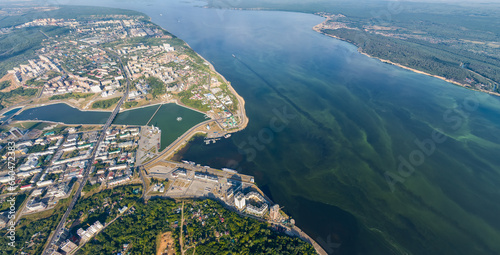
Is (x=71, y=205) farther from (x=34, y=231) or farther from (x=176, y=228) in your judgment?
(x=176, y=228)

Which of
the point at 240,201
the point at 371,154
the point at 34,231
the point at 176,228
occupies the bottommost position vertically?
the point at 34,231

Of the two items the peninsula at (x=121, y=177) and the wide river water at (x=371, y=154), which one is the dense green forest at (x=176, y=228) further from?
the wide river water at (x=371, y=154)

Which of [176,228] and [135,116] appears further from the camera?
[135,116]

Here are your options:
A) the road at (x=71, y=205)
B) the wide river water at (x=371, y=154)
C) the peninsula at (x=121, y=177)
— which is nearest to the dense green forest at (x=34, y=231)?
the peninsula at (x=121, y=177)

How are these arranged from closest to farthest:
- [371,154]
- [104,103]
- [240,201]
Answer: [240,201] → [371,154] → [104,103]

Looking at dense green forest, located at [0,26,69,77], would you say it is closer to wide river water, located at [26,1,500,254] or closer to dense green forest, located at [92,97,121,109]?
dense green forest, located at [92,97,121,109]

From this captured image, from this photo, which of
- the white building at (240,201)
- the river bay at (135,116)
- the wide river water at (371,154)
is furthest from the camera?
the river bay at (135,116)

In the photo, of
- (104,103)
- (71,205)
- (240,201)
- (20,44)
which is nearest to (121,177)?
(71,205)

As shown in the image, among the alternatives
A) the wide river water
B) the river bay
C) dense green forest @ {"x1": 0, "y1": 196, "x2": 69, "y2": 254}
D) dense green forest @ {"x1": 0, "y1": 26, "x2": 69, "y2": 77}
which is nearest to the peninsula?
dense green forest @ {"x1": 0, "y1": 196, "x2": 69, "y2": 254}

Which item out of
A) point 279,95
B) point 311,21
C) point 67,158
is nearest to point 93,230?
point 67,158
